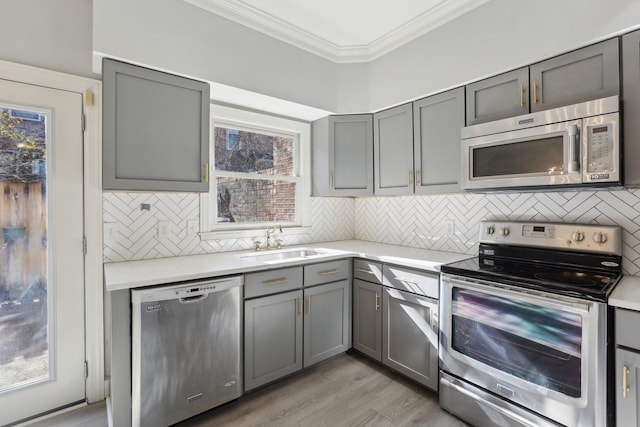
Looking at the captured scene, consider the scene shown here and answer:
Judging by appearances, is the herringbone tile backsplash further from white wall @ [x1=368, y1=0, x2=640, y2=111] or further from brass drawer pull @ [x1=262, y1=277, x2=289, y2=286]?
white wall @ [x1=368, y1=0, x2=640, y2=111]

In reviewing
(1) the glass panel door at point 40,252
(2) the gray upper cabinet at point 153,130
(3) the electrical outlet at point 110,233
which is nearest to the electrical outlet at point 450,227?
(2) the gray upper cabinet at point 153,130

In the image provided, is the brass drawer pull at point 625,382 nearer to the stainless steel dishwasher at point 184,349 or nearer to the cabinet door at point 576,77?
the cabinet door at point 576,77

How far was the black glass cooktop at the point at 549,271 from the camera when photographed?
1514 mm

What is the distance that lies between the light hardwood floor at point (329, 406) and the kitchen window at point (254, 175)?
1.28 meters

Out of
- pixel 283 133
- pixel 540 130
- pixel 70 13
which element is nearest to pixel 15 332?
pixel 70 13

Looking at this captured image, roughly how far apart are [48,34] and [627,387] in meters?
3.64

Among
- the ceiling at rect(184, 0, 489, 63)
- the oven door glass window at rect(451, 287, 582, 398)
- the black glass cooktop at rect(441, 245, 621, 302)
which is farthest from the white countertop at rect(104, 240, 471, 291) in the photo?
the ceiling at rect(184, 0, 489, 63)

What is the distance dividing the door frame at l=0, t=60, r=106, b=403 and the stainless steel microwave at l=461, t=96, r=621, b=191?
2512 millimetres

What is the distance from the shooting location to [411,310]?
2.22 meters

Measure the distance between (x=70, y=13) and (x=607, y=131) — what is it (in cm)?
323

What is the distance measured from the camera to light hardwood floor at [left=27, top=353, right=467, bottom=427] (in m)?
1.90

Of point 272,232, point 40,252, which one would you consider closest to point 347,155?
point 272,232

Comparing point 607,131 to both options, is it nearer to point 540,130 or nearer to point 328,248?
point 540,130

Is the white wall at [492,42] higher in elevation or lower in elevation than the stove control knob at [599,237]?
higher
